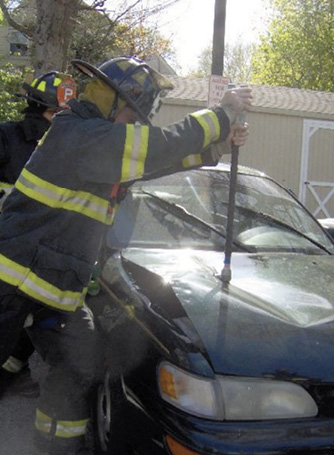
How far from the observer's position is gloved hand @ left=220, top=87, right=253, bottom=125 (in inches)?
99.2

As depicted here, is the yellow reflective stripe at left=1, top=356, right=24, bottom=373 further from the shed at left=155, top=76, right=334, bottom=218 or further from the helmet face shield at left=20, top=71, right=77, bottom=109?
the shed at left=155, top=76, right=334, bottom=218

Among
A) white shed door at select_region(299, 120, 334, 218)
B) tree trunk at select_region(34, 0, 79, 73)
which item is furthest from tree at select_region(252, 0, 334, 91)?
tree trunk at select_region(34, 0, 79, 73)

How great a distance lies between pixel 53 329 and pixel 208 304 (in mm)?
750

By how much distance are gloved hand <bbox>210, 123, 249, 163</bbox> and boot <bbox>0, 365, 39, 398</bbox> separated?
7.00 ft

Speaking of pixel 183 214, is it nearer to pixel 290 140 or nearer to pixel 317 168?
pixel 290 140

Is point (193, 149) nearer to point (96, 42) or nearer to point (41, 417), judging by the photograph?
point (41, 417)

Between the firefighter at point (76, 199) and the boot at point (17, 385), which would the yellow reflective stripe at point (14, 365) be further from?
the firefighter at point (76, 199)

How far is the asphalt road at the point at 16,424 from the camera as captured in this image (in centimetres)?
326

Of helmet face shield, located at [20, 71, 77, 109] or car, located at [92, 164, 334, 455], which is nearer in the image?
car, located at [92, 164, 334, 455]

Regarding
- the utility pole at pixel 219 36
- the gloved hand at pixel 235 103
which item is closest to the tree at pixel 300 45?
the utility pole at pixel 219 36

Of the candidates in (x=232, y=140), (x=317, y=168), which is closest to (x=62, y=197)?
(x=232, y=140)

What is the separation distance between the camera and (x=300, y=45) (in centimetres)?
2494

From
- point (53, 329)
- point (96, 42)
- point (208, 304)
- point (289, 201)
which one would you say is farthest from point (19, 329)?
point (96, 42)

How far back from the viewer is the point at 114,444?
249 centimetres
